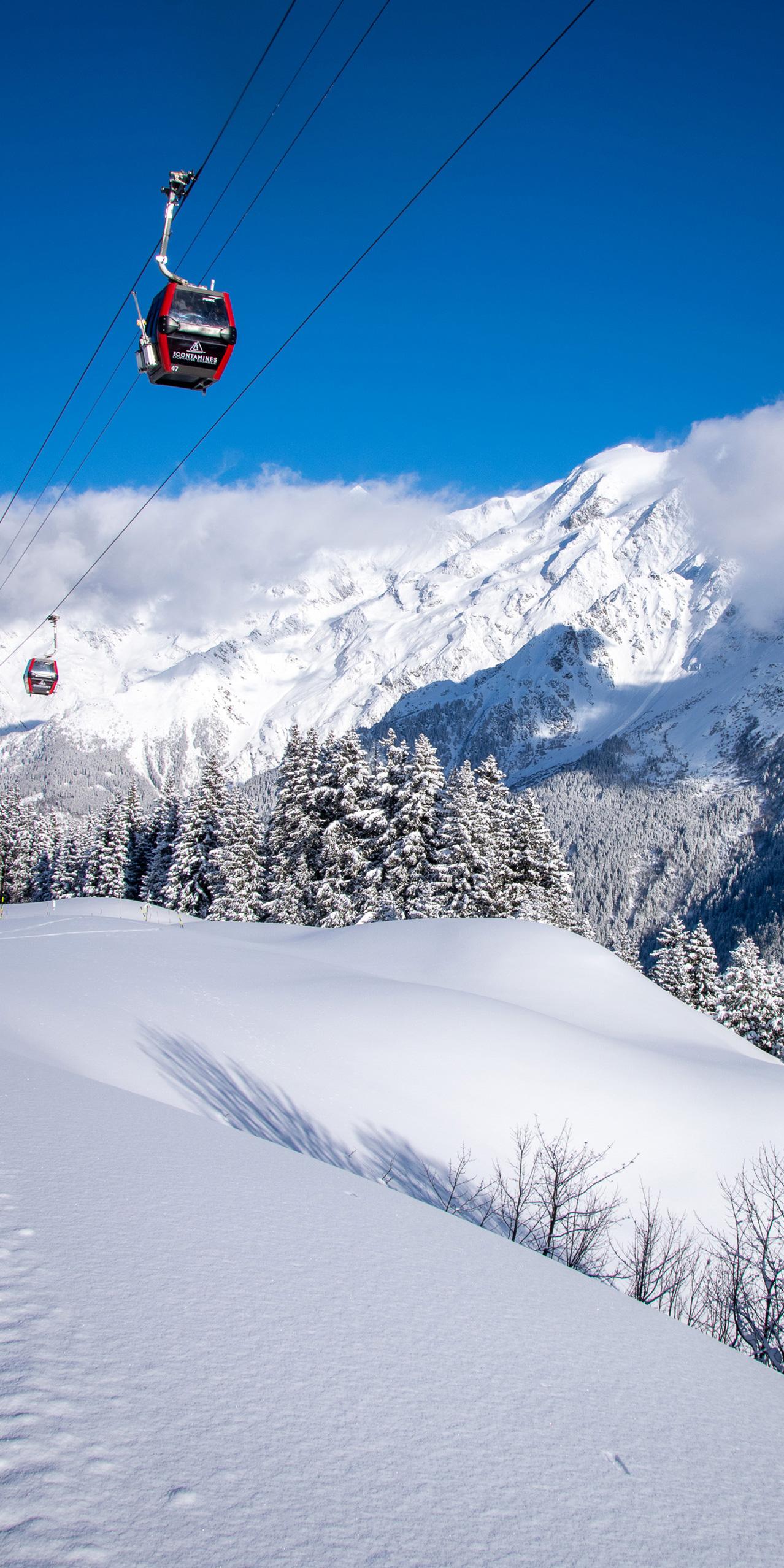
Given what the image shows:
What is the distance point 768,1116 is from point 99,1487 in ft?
45.9

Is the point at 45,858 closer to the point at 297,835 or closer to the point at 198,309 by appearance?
the point at 297,835

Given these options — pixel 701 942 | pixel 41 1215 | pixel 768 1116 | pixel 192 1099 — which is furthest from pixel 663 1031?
pixel 701 942

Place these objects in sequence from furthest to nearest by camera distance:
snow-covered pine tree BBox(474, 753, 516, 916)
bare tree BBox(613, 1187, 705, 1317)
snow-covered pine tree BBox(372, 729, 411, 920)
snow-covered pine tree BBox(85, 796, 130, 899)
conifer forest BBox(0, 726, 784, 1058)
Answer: snow-covered pine tree BBox(85, 796, 130, 899) < snow-covered pine tree BBox(474, 753, 516, 916) < snow-covered pine tree BBox(372, 729, 411, 920) < conifer forest BBox(0, 726, 784, 1058) < bare tree BBox(613, 1187, 705, 1317)

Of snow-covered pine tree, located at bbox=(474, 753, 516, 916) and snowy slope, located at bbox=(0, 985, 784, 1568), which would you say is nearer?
snowy slope, located at bbox=(0, 985, 784, 1568)

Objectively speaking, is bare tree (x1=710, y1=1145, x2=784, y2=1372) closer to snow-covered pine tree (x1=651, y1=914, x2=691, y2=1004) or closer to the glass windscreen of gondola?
the glass windscreen of gondola

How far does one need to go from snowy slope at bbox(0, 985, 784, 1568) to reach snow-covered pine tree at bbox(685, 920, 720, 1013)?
1758 inches

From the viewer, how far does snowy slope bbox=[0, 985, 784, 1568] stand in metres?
2.30

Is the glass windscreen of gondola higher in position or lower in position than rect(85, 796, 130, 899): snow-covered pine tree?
higher

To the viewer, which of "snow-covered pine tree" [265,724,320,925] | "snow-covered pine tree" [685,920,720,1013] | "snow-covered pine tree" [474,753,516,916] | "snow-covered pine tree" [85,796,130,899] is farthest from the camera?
"snow-covered pine tree" [85,796,130,899]

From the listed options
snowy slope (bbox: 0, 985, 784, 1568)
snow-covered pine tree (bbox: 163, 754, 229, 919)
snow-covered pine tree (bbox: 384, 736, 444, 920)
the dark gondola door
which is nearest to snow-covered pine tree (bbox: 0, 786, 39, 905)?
snow-covered pine tree (bbox: 163, 754, 229, 919)

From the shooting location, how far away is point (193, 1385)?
294 cm

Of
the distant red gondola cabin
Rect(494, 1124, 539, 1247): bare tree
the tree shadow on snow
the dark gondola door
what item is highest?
the distant red gondola cabin

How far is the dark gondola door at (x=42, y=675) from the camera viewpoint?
Result: 24.0 meters

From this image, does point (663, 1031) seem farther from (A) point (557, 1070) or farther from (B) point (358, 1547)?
(B) point (358, 1547)
